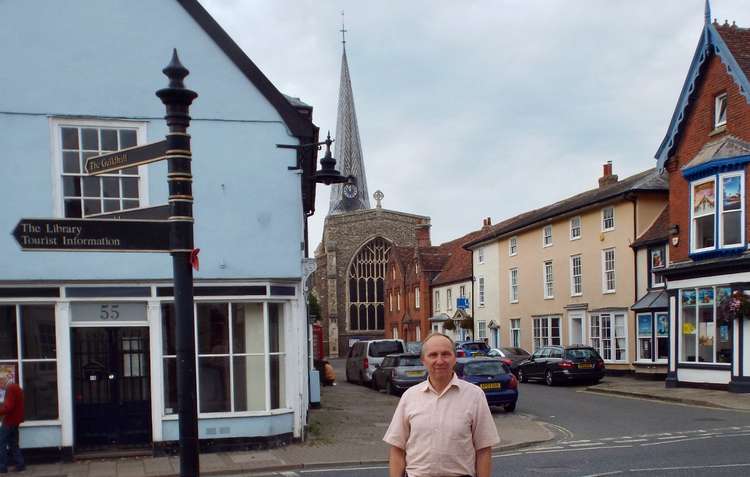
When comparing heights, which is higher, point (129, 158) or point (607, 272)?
point (129, 158)

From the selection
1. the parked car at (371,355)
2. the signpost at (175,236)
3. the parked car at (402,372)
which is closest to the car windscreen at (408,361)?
the parked car at (402,372)

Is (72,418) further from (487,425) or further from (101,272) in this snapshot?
(487,425)

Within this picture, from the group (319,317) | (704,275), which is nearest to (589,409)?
(704,275)

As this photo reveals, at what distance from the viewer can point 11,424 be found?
444 inches

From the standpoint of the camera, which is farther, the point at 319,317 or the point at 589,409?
the point at 319,317

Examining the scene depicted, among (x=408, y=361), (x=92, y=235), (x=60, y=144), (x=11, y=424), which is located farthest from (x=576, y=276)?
(x=92, y=235)

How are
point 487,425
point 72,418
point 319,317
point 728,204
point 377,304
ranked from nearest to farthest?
point 487,425 → point 72,418 → point 728,204 → point 377,304 → point 319,317

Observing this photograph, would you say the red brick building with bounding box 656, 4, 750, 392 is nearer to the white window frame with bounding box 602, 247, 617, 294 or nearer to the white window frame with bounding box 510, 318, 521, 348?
the white window frame with bounding box 602, 247, 617, 294

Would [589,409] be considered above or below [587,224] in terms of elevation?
below

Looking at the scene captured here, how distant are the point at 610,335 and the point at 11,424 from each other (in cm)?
2514

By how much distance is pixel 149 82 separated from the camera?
1283cm

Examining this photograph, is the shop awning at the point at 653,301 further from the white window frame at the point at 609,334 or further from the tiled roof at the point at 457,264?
the tiled roof at the point at 457,264

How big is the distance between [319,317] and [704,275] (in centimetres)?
5858

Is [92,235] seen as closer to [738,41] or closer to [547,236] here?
[738,41]
